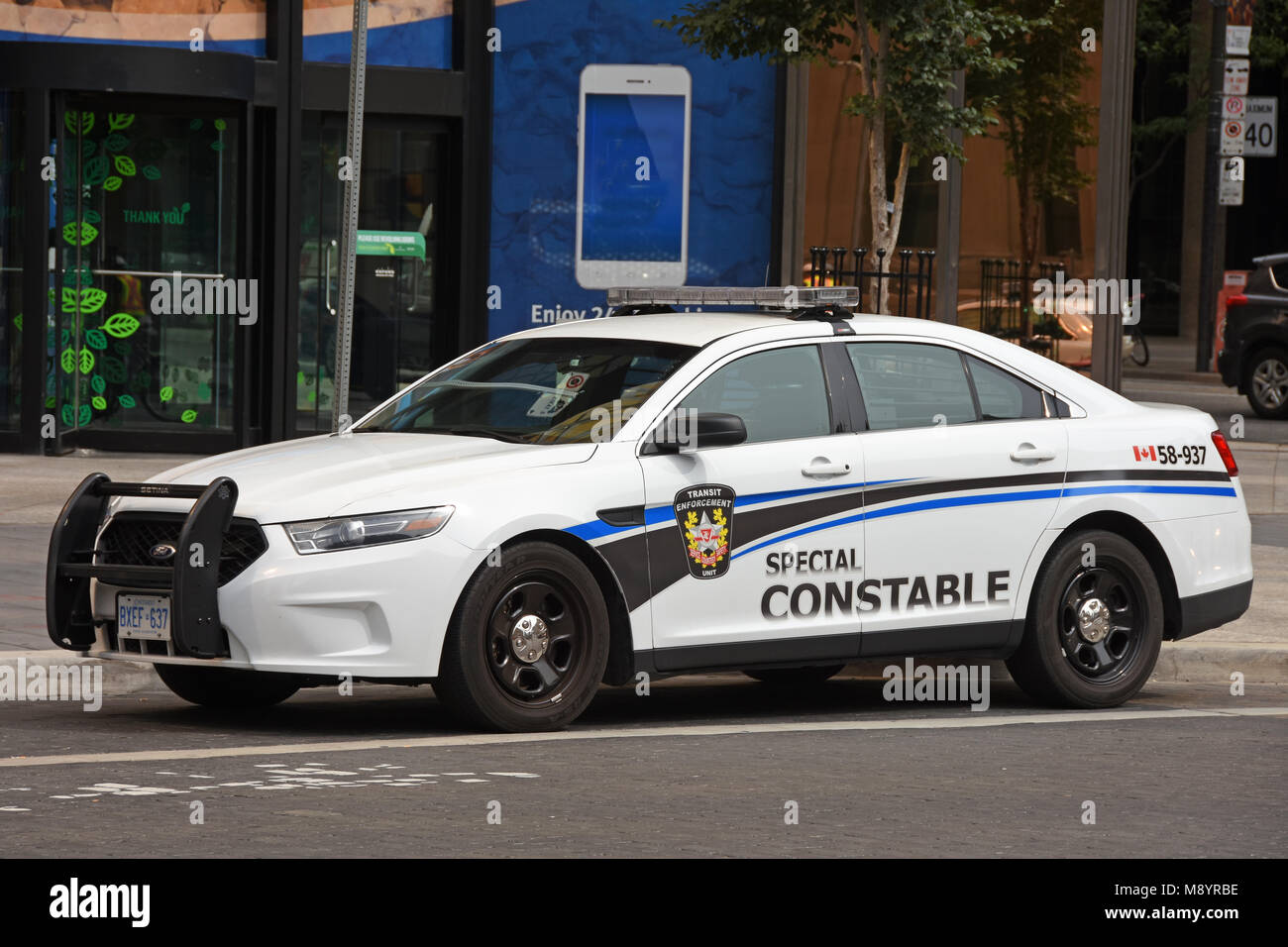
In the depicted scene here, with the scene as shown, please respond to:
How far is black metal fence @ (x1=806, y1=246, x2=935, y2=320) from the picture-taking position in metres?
19.8

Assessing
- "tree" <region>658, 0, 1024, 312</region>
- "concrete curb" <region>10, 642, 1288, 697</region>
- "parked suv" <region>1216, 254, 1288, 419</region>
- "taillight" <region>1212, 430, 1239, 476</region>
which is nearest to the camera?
"taillight" <region>1212, 430, 1239, 476</region>

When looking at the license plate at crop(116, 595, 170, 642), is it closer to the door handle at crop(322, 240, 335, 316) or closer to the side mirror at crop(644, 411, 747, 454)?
the side mirror at crop(644, 411, 747, 454)

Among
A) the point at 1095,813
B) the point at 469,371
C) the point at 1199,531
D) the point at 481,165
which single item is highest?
the point at 481,165

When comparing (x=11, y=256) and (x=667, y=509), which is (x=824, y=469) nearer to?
(x=667, y=509)

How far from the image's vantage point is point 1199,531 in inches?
382

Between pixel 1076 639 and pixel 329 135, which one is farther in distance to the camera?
pixel 329 135

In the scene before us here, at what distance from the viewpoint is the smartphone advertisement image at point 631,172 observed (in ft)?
62.0

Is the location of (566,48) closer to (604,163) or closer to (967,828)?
(604,163)

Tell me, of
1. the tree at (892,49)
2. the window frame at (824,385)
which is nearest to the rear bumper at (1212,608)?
the window frame at (824,385)

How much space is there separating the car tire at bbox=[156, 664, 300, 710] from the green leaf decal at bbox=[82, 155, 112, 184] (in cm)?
994

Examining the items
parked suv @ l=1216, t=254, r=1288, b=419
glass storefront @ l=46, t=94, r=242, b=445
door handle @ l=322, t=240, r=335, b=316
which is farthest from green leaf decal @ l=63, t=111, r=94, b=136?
parked suv @ l=1216, t=254, r=1288, b=419
